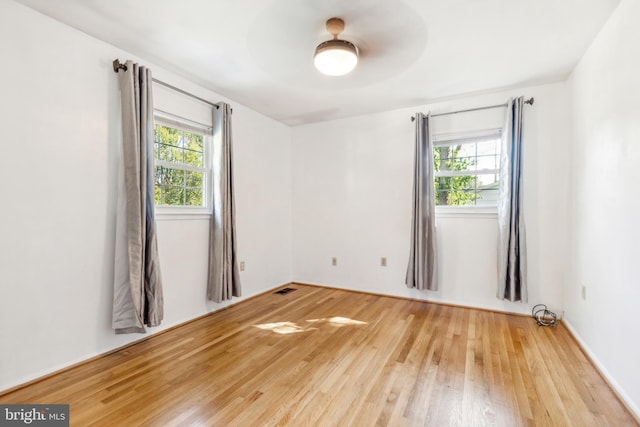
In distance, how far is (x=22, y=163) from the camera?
190cm

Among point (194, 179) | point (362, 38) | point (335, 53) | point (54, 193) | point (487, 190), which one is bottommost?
point (54, 193)

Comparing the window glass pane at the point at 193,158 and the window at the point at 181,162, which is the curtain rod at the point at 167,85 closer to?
the window at the point at 181,162

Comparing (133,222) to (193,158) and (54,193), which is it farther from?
(193,158)

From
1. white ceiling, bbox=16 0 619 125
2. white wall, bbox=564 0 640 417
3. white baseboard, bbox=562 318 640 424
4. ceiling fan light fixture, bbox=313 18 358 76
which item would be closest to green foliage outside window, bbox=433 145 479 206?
white ceiling, bbox=16 0 619 125

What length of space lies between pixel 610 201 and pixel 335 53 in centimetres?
214

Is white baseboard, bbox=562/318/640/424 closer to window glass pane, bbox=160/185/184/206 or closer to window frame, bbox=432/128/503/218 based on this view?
window frame, bbox=432/128/503/218

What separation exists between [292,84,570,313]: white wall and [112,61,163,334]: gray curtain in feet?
7.99

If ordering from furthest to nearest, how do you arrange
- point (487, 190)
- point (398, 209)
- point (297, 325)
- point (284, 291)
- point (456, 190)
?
point (284, 291)
point (398, 209)
point (456, 190)
point (487, 190)
point (297, 325)

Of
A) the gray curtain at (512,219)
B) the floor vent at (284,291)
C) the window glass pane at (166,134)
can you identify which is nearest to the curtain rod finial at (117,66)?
the window glass pane at (166,134)

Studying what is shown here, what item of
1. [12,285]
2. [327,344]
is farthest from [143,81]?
[327,344]

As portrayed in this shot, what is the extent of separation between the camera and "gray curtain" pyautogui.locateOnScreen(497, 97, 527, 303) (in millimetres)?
3029

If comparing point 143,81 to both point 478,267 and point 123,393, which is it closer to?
point 123,393

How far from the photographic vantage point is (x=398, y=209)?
383 cm

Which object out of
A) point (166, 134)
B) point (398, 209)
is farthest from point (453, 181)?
point (166, 134)
